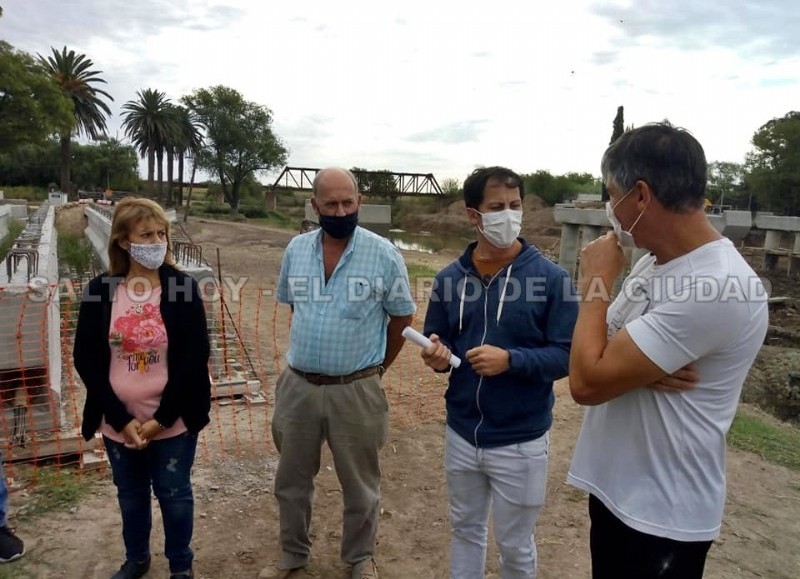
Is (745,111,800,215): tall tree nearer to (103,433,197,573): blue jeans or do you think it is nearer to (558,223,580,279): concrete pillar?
(558,223,580,279): concrete pillar

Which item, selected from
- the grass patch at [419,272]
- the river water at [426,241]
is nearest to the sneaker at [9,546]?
the grass patch at [419,272]

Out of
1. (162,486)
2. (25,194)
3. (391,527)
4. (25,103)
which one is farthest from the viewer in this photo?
(25,194)

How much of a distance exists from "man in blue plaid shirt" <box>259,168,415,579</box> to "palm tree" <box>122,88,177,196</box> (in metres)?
47.5

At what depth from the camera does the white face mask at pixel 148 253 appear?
2.51 metres

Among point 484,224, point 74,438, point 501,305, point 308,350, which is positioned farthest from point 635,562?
point 74,438

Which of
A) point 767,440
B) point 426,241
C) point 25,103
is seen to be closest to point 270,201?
point 426,241

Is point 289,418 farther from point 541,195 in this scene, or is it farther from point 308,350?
point 541,195

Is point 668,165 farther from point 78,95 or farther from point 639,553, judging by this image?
point 78,95

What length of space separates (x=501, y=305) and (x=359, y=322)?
0.69 metres

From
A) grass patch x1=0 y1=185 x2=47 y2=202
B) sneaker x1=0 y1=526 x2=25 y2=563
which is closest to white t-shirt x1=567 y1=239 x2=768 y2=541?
sneaker x1=0 y1=526 x2=25 y2=563

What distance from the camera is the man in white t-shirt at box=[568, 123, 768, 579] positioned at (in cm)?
149

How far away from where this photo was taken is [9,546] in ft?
9.37

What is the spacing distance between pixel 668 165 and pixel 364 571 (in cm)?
237

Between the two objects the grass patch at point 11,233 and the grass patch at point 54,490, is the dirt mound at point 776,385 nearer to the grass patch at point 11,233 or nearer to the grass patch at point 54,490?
the grass patch at point 54,490
